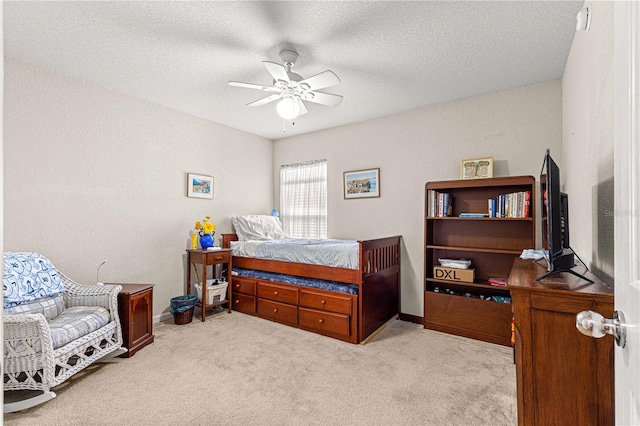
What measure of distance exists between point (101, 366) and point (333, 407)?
1893mm

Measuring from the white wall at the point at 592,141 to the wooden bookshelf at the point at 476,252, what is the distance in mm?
610

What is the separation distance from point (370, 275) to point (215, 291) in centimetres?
189

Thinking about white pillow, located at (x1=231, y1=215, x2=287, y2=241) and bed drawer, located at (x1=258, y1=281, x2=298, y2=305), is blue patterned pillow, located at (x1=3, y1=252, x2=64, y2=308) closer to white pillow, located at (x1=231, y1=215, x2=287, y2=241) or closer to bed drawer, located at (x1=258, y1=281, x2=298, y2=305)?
bed drawer, located at (x1=258, y1=281, x2=298, y2=305)

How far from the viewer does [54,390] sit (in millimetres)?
2201

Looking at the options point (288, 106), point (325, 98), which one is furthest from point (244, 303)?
point (325, 98)

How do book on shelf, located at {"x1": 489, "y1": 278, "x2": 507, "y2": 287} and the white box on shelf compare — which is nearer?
book on shelf, located at {"x1": 489, "y1": 278, "x2": 507, "y2": 287}

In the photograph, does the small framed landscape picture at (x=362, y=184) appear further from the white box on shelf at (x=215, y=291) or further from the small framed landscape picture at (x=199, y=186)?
the white box on shelf at (x=215, y=291)

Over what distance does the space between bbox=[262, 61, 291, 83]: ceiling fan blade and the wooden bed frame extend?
161cm

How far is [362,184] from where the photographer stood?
4.22 m

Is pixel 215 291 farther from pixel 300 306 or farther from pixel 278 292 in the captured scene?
pixel 300 306

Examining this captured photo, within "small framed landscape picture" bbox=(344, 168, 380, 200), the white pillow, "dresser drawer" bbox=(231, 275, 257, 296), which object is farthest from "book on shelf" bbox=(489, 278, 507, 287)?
the white pillow

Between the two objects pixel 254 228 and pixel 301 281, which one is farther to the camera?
pixel 254 228

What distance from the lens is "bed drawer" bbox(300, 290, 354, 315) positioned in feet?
10.3

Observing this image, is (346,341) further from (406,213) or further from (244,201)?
(244,201)
